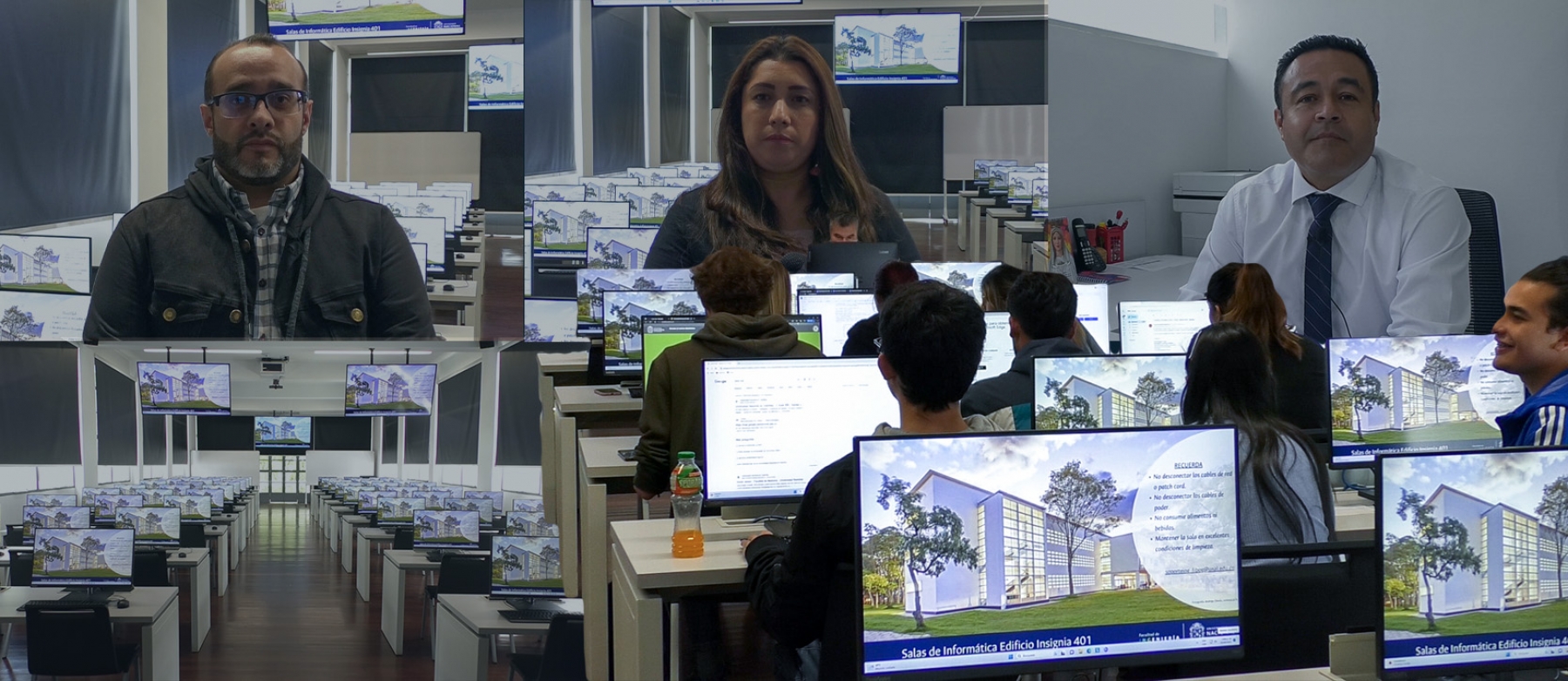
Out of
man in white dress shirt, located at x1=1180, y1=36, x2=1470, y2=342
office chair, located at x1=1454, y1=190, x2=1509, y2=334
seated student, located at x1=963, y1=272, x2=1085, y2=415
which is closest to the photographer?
seated student, located at x1=963, y1=272, x2=1085, y2=415

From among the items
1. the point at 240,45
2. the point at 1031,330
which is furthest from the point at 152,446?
the point at 1031,330

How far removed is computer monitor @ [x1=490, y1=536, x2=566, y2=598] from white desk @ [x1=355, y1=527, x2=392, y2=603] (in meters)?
2.20

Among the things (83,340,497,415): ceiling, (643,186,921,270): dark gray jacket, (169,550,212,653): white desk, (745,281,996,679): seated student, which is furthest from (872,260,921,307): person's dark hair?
(169,550,212,653): white desk

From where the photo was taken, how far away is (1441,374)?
10.1 ft

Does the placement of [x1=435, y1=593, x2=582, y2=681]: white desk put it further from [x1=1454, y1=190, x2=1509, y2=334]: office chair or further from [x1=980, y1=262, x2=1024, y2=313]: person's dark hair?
[x1=1454, y1=190, x2=1509, y2=334]: office chair

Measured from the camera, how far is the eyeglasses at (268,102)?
797 centimetres

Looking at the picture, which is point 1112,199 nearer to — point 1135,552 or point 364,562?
point 364,562

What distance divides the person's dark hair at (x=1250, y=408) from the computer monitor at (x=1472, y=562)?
49cm

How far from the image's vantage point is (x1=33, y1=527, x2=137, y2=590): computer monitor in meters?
9.16

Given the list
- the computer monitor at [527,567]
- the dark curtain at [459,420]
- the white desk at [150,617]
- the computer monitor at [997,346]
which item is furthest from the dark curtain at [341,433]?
the computer monitor at [997,346]

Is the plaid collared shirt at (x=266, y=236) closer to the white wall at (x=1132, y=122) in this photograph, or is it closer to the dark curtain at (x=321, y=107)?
the dark curtain at (x=321, y=107)

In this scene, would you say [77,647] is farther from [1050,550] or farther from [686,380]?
[1050,550]

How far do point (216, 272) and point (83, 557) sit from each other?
3.11m

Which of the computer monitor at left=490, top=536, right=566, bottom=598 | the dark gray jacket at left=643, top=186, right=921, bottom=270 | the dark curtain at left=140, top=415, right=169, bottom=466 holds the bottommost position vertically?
the computer monitor at left=490, top=536, right=566, bottom=598
